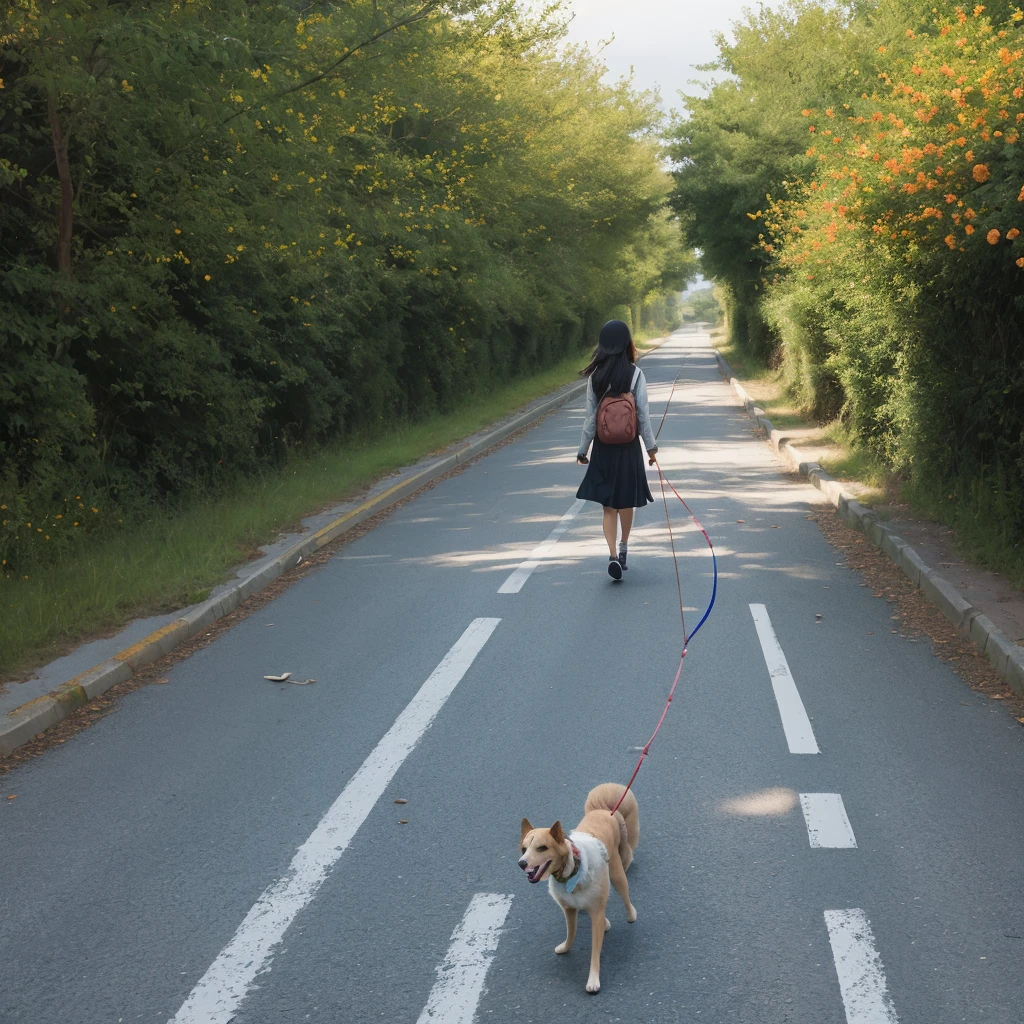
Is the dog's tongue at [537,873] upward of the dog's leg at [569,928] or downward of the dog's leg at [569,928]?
upward

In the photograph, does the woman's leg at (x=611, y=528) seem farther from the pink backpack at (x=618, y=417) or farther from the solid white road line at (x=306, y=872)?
the solid white road line at (x=306, y=872)

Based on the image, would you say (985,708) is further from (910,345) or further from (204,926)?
(910,345)

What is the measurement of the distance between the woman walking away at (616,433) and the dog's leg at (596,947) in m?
5.82

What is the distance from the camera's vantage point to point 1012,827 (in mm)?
4652

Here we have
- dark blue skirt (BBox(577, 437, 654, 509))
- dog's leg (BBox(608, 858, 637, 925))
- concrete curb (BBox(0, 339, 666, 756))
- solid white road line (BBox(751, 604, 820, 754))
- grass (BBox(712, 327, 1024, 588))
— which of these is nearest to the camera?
dog's leg (BBox(608, 858, 637, 925))

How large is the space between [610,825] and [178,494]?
1038 cm

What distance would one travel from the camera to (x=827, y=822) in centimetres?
470

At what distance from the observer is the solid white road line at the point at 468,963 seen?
11.3 feet

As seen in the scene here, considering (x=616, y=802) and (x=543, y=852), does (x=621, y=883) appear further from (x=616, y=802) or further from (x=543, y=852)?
(x=543, y=852)

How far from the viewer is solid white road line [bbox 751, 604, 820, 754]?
5641mm

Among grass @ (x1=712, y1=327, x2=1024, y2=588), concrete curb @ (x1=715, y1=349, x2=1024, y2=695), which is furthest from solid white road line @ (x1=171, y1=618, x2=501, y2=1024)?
grass @ (x1=712, y1=327, x2=1024, y2=588)

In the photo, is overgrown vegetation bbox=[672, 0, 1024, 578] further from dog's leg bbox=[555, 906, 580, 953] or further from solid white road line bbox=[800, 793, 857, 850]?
dog's leg bbox=[555, 906, 580, 953]

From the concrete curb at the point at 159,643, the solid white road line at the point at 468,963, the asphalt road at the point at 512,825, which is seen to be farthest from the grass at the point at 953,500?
the concrete curb at the point at 159,643

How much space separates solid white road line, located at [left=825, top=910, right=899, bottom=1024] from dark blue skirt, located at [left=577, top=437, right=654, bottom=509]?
5766 mm
